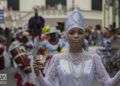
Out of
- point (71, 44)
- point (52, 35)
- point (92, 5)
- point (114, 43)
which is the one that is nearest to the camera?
point (71, 44)

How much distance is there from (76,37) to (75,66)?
244 millimetres

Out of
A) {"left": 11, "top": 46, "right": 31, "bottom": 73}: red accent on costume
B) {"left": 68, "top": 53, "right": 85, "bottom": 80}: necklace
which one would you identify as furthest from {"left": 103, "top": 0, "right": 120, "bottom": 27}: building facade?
{"left": 68, "top": 53, "right": 85, "bottom": 80}: necklace

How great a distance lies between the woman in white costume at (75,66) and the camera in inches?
210

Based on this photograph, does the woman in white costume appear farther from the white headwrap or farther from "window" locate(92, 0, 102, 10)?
"window" locate(92, 0, 102, 10)

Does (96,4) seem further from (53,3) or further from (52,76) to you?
(52,76)

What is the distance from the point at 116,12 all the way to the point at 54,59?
3871cm

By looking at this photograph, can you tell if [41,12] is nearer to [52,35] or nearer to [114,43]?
[114,43]

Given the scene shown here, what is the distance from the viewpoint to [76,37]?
5.34 meters

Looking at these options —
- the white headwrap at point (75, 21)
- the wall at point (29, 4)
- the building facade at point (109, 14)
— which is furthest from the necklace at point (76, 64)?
the wall at point (29, 4)

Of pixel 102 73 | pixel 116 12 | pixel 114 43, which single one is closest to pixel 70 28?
pixel 102 73

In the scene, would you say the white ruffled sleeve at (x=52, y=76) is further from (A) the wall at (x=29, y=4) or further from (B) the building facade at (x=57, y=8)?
(A) the wall at (x=29, y=4)

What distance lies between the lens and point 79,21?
545cm

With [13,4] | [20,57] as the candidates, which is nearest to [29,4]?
[13,4]

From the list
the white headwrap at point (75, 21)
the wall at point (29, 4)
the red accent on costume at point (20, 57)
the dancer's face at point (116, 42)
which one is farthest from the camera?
the wall at point (29, 4)
